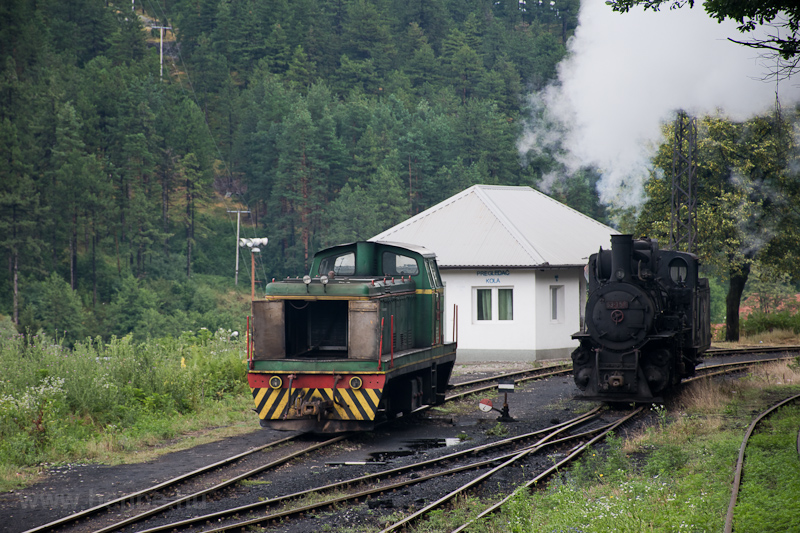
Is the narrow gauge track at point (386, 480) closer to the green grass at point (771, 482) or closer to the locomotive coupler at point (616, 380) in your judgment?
the locomotive coupler at point (616, 380)

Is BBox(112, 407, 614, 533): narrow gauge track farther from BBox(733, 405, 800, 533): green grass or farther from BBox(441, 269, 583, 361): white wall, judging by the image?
BBox(441, 269, 583, 361): white wall

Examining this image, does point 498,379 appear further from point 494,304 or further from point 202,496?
point 202,496

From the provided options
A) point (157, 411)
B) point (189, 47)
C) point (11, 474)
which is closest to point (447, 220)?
point (157, 411)

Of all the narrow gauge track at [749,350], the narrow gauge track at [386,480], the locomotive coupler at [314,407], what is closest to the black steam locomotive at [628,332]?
the narrow gauge track at [386,480]

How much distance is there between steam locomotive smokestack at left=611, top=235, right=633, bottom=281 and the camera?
15750 millimetres

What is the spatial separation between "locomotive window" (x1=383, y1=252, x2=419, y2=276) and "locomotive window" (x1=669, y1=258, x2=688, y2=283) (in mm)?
6799

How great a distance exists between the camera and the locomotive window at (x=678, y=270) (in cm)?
1802

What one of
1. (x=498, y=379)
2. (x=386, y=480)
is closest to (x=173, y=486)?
(x=386, y=480)

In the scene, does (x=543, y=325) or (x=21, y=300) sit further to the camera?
(x=21, y=300)

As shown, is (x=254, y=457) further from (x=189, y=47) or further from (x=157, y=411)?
(x=189, y=47)

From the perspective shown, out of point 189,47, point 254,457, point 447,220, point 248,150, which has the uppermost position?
point 189,47

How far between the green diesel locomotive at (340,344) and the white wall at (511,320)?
1191cm

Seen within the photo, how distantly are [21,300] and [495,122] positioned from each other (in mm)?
37729

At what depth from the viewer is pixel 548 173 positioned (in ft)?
202
